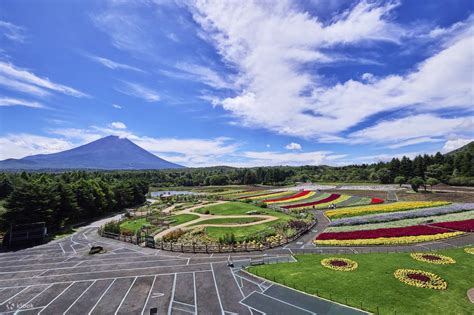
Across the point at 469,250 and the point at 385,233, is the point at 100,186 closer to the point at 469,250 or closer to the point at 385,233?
the point at 385,233

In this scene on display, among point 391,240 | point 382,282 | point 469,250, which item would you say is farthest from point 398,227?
point 382,282

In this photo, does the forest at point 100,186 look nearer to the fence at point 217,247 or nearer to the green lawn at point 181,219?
the green lawn at point 181,219

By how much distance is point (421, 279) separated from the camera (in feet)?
67.5

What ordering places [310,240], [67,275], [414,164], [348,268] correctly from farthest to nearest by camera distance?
[414,164] < [310,240] < [67,275] < [348,268]

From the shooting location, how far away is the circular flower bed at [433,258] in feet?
77.9

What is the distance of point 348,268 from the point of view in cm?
2367

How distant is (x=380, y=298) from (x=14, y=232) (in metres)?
50.7

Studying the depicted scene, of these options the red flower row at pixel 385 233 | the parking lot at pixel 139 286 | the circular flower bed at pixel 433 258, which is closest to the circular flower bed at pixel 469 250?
the circular flower bed at pixel 433 258

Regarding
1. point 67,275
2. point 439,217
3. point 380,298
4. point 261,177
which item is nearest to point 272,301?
point 380,298

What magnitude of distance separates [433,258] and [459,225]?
15804 mm

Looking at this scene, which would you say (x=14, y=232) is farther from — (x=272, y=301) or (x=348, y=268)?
(x=348, y=268)

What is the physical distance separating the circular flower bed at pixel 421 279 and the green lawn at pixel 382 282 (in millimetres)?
464

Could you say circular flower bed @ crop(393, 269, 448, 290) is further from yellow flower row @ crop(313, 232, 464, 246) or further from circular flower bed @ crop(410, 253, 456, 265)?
yellow flower row @ crop(313, 232, 464, 246)

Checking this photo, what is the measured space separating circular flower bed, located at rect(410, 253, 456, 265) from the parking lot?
1245cm
